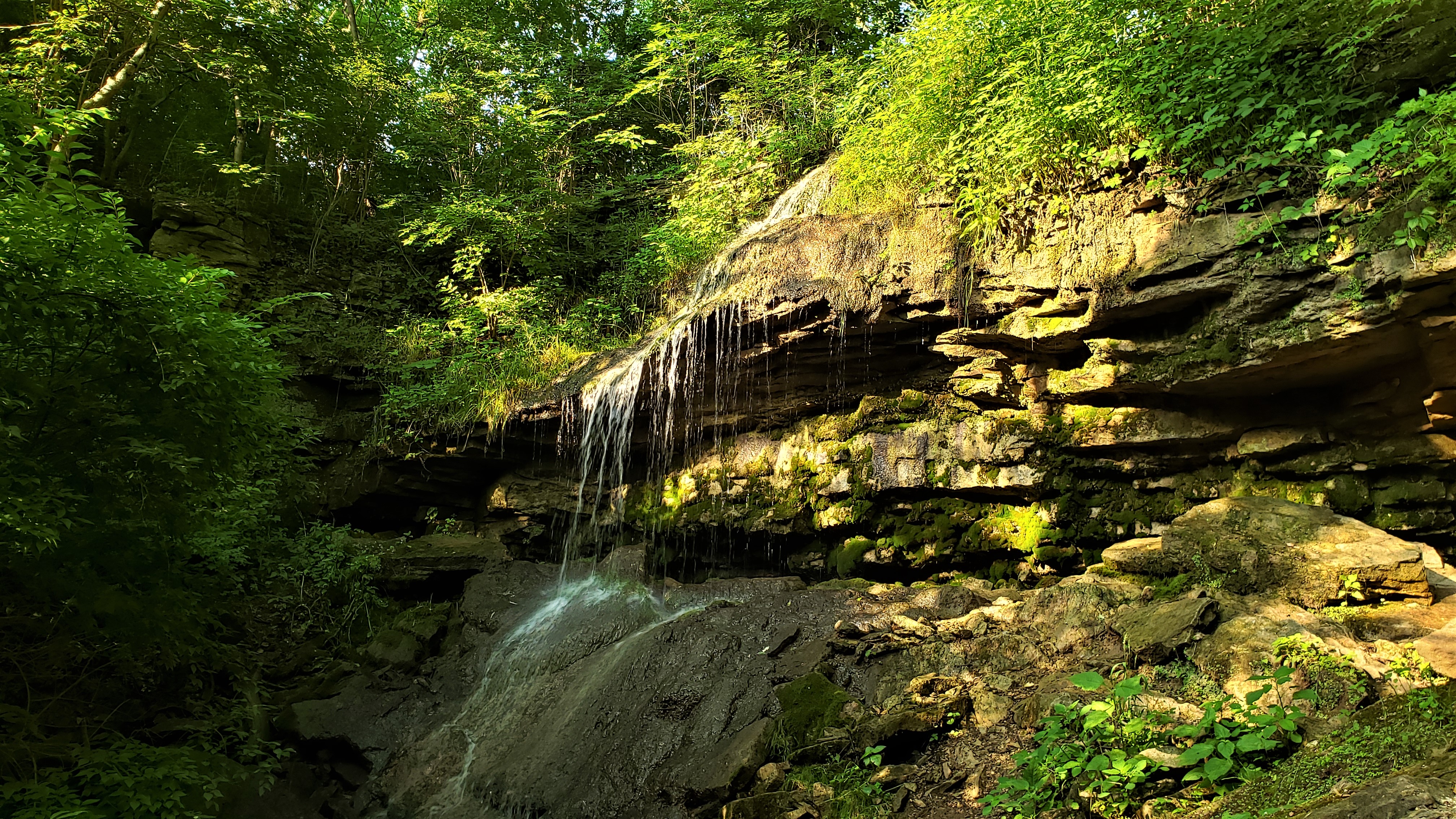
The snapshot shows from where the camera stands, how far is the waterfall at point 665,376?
8688mm

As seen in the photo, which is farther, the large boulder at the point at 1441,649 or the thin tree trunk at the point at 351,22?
the thin tree trunk at the point at 351,22

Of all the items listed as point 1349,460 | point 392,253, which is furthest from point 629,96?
point 1349,460

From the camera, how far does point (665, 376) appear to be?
8945mm

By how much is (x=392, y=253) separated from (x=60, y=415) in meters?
10.8

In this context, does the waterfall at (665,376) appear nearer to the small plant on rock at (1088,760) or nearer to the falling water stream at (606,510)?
the falling water stream at (606,510)

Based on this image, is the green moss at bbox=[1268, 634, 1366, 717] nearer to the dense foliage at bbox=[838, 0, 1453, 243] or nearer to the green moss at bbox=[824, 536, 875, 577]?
the dense foliage at bbox=[838, 0, 1453, 243]

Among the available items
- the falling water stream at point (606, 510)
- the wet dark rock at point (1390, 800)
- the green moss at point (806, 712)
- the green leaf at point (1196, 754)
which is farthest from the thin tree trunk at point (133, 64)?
the wet dark rock at point (1390, 800)

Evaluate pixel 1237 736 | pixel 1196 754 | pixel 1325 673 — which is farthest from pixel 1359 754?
pixel 1325 673

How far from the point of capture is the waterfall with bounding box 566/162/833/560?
28.5ft

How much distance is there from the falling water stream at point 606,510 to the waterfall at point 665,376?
1cm

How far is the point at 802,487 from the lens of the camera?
8680 mm

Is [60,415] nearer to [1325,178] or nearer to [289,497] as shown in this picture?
[289,497]

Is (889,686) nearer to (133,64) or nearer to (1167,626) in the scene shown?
(1167,626)

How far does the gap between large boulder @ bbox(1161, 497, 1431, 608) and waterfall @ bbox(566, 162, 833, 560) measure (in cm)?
482
